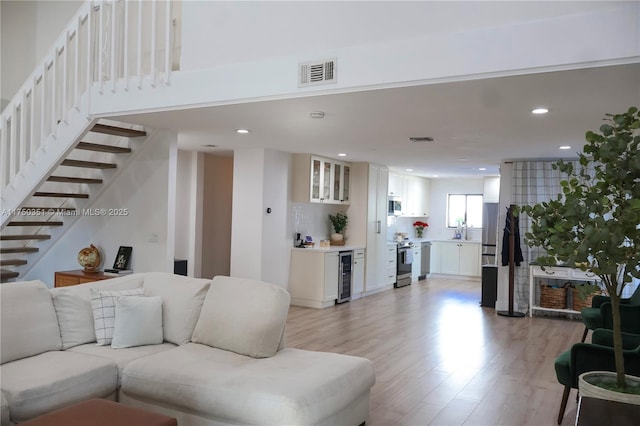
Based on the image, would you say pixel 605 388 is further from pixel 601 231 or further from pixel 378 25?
pixel 378 25

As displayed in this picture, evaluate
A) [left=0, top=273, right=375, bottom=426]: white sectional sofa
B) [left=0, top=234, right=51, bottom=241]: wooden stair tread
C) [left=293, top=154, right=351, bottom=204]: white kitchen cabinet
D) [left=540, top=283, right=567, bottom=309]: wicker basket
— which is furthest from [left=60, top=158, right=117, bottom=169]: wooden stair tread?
[left=540, top=283, right=567, bottom=309]: wicker basket

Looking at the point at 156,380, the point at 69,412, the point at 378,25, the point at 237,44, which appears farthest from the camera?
the point at 237,44

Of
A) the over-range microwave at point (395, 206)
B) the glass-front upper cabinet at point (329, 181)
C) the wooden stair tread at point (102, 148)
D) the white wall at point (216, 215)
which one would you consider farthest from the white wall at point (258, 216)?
the over-range microwave at point (395, 206)

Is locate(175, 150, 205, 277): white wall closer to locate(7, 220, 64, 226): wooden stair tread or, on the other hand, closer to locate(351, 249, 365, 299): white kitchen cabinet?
locate(7, 220, 64, 226): wooden stair tread

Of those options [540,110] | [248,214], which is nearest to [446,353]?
[540,110]

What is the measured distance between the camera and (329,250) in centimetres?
789

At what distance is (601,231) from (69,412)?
8.83 ft

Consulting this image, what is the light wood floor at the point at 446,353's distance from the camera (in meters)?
3.82

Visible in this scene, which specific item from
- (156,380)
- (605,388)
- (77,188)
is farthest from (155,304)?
(77,188)

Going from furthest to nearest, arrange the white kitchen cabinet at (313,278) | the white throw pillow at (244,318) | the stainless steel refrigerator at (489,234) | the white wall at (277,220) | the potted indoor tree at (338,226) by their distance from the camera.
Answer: the stainless steel refrigerator at (489,234) → the potted indoor tree at (338,226) → the white kitchen cabinet at (313,278) → the white wall at (277,220) → the white throw pillow at (244,318)

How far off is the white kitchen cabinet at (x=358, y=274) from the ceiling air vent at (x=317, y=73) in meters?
4.85

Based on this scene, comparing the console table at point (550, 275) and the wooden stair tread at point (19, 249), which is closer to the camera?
the wooden stair tread at point (19, 249)

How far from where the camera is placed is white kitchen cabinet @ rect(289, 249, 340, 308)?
7.78m

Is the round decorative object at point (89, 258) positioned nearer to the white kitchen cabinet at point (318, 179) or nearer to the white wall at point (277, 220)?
the white wall at point (277, 220)
